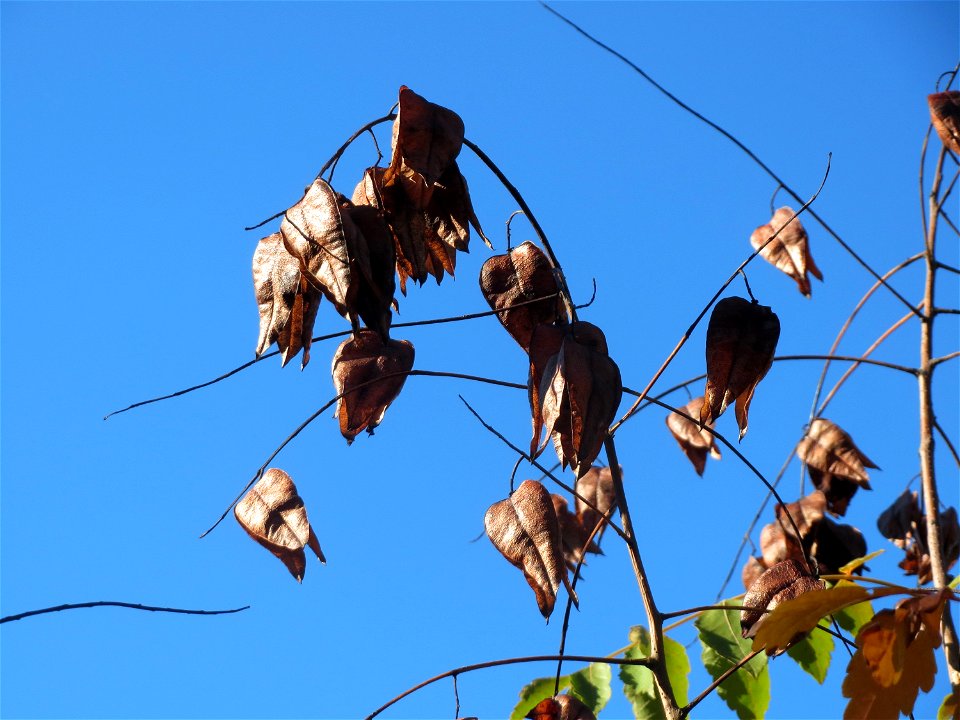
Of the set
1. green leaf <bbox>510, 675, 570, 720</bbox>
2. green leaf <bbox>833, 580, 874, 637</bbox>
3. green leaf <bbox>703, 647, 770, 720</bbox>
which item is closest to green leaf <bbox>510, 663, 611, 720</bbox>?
Answer: green leaf <bbox>510, 675, 570, 720</bbox>

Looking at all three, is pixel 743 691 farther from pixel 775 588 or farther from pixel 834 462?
pixel 775 588

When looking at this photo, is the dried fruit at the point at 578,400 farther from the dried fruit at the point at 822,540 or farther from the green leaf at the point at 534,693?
the dried fruit at the point at 822,540

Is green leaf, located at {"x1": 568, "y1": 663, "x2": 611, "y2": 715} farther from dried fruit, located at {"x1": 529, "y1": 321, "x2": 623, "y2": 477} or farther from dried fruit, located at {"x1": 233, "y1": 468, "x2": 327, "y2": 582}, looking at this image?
dried fruit, located at {"x1": 529, "y1": 321, "x2": 623, "y2": 477}

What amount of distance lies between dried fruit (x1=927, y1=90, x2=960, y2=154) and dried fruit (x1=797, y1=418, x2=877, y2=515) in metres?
0.58

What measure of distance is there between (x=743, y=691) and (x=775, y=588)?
0.77 meters

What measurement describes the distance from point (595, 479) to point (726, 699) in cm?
47

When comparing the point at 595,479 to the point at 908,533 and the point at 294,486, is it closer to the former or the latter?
the point at 908,533

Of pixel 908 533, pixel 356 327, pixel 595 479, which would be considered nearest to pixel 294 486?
pixel 356 327

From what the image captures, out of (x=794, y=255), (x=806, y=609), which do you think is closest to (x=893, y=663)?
(x=806, y=609)

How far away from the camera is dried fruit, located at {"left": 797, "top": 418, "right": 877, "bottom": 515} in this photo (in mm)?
2010

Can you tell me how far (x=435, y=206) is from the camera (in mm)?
1241

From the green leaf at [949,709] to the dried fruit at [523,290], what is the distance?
25.3 inches

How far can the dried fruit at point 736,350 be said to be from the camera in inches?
47.3

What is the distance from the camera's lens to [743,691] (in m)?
1.92
